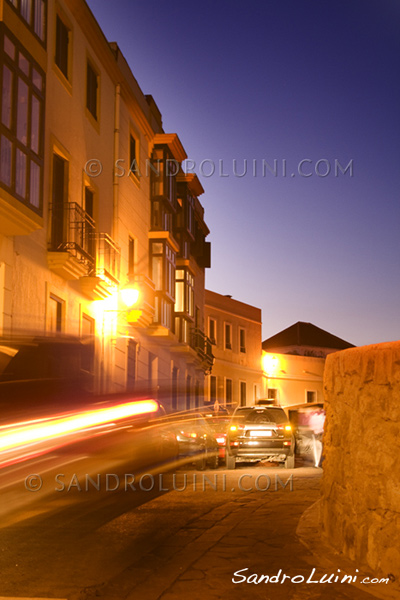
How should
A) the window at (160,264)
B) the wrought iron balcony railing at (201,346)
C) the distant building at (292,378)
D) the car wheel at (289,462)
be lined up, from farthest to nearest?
the distant building at (292,378)
the wrought iron balcony railing at (201,346)
the window at (160,264)
the car wheel at (289,462)

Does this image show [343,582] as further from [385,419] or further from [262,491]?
[262,491]

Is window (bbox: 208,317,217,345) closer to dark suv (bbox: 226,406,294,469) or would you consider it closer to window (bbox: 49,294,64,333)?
dark suv (bbox: 226,406,294,469)

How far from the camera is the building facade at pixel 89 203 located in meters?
16.7

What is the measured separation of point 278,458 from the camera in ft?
66.7

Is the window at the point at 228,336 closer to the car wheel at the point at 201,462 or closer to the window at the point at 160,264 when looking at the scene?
the window at the point at 160,264

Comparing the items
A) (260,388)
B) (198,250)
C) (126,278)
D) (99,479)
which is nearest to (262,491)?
(99,479)

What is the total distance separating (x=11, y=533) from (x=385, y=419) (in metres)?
4.71

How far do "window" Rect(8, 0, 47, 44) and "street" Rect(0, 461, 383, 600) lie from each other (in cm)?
940

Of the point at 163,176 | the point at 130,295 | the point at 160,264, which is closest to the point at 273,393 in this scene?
the point at 160,264

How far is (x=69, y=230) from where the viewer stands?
779 inches

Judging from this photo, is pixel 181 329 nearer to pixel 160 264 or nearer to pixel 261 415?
pixel 160 264

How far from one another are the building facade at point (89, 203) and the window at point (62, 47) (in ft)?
0.11

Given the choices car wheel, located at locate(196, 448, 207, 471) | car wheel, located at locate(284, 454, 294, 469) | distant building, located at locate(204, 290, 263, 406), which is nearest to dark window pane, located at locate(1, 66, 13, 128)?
car wheel, located at locate(196, 448, 207, 471)

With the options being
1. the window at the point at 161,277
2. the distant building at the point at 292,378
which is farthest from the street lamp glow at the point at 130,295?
the distant building at the point at 292,378
